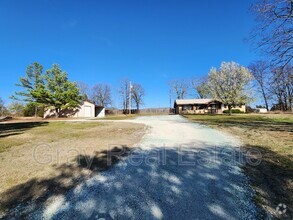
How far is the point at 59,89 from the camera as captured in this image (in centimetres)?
2947

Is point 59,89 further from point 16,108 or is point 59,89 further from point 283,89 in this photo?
point 283,89

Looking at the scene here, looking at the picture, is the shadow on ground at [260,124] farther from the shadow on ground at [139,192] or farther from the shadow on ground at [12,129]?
the shadow on ground at [12,129]

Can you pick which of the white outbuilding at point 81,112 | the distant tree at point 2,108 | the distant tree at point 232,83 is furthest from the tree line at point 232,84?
the distant tree at point 2,108

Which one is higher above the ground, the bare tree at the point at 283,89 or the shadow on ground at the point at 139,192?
the bare tree at the point at 283,89

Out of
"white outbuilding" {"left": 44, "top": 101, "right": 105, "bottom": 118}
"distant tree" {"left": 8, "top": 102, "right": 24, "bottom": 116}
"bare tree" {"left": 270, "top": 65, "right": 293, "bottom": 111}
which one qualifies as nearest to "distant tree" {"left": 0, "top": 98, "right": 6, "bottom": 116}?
"distant tree" {"left": 8, "top": 102, "right": 24, "bottom": 116}

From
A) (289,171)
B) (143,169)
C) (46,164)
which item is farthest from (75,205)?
(289,171)

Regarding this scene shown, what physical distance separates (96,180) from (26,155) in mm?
3188

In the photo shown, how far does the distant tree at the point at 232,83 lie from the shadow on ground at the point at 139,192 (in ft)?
87.4

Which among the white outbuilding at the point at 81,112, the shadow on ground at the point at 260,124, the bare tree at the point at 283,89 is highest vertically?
the bare tree at the point at 283,89

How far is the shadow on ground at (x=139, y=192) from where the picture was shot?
2.41 m

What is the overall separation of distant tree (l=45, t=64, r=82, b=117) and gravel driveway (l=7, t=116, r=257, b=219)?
28.8m

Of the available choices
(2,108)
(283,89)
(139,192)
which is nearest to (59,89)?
(2,108)

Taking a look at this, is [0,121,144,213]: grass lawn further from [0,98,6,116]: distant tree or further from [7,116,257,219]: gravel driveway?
[0,98,6,116]: distant tree

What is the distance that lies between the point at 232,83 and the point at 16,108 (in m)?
39.6
